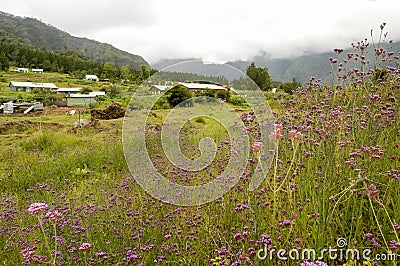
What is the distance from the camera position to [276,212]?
107 inches

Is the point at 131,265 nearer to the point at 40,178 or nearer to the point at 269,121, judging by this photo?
the point at 269,121

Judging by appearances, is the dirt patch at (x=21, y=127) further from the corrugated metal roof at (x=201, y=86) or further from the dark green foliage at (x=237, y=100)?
the dark green foliage at (x=237, y=100)

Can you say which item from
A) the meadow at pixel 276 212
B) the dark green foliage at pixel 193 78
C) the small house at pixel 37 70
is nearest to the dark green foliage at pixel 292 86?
the dark green foliage at pixel 193 78

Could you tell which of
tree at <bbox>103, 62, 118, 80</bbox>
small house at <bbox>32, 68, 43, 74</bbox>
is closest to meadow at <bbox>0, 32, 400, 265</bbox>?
tree at <bbox>103, 62, 118, 80</bbox>

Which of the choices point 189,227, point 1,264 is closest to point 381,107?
point 189,227

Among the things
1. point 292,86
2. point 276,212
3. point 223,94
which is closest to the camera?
point 276,212

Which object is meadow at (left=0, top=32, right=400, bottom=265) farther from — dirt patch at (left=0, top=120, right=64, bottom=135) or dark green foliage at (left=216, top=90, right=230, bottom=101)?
dirt patch at (left=0, top=120, right=64, bottom=135)

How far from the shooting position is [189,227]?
9.28ft

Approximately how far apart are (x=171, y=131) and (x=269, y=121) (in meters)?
2.89

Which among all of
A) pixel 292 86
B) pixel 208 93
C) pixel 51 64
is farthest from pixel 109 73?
pixel 208 93

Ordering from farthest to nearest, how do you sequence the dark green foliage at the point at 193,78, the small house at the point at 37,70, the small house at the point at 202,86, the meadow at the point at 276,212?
1. the small house at the point at 37,70
2. the small house at the point at 202,86
3. the dark green foliage at the point at 193,78
4. the meadow at the point at 276,212

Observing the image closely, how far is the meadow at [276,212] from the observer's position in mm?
2074

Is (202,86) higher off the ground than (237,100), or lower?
higher

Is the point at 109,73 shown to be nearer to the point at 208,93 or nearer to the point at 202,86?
the point at 208,93
